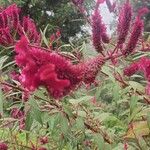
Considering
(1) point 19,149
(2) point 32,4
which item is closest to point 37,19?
(2) point 32,4

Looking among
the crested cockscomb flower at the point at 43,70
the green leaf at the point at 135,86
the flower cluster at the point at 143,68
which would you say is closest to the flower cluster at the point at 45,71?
the crested cockscomb flower at the point at 43,70

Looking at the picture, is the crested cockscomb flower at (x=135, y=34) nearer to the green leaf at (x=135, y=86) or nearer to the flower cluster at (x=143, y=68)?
the flower cluster at (x=143, y=68)

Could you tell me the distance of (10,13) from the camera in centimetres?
225

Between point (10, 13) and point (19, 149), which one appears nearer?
point (10, 13)

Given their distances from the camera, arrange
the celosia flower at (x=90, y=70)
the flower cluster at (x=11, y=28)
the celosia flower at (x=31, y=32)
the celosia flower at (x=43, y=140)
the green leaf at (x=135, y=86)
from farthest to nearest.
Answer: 1. the celosia flower at (x=43, y=140)
2. the celosia flower at (x=31, y=32)
3. the flower cluster at (x=11, y=28)
4. the green leaf at (x=135, y=86)
5. the celosia flower at (x=90, y=70)

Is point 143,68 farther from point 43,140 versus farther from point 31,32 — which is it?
point 43,140

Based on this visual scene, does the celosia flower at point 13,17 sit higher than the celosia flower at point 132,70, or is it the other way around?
the celosia flower at point 13,17

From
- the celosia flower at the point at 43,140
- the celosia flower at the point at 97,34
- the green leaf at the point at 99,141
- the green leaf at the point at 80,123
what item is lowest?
the celosia flower at the point at 43,140

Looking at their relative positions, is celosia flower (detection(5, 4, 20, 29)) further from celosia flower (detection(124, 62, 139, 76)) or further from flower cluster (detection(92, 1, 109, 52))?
celosia flower (detection(124, 62, 139, 76))

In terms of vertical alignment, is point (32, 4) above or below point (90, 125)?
below

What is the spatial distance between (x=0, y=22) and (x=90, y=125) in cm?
63

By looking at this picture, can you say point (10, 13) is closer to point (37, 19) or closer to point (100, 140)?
point (100, 140)

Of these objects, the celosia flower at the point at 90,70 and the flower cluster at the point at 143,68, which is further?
the flower cluster at the point at 143,68

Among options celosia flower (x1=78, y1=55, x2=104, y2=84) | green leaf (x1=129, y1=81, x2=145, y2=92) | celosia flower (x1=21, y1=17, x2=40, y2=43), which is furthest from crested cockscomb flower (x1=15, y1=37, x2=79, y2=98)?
celosia flower (x1=21, y1=17, x2=40, y2=43)
